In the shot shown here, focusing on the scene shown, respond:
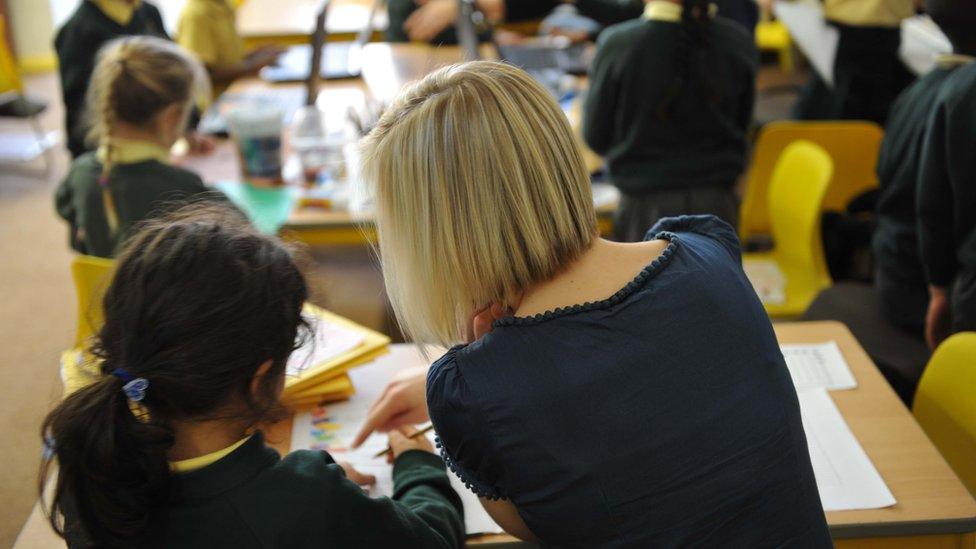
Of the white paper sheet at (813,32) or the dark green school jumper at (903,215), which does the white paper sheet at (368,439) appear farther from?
the white paper sheet at (813,32)

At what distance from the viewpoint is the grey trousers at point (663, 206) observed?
8.48 ft

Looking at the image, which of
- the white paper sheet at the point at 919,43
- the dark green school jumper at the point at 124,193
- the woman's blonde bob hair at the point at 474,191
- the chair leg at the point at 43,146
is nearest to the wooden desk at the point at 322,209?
the dark green school jumper at the point at 124,193

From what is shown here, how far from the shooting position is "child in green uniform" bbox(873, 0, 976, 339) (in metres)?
2.27

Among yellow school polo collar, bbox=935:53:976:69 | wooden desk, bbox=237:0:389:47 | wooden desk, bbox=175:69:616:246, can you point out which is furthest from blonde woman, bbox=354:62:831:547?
wooden desk, bbox=237:0:389:47

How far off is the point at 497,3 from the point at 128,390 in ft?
9.22

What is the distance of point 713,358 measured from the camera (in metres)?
1.07

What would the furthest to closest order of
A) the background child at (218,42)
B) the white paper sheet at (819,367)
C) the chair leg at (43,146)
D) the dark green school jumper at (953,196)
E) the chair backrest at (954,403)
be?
1. the chair leg at (43,146)
2. the background child at (218,42)
3. the dark green school jumper at (953,196)
4. the white paper sheet at (819,367)
5. the chair backrest at (954,403)

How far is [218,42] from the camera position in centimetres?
385

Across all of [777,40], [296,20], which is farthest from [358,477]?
[777,40]

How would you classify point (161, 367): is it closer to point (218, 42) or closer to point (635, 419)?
point (635, 419)

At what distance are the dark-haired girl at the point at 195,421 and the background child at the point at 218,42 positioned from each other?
285 centimetres

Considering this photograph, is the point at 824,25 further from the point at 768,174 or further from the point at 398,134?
the point at 398,134

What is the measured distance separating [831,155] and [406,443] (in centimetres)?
203

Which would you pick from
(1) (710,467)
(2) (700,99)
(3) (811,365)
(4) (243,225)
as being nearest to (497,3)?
(2) (700,99)
